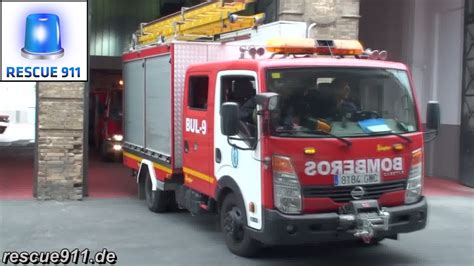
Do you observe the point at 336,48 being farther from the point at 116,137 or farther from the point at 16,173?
the point at 116,137

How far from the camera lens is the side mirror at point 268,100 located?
6.42 metres

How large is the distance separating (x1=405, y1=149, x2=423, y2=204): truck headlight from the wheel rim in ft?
6.23

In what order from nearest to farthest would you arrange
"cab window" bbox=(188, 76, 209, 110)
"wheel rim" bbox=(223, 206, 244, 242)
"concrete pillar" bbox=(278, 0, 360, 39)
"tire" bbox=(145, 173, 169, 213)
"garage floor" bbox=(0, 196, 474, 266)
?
1. "wheel rim" bbox=(223, 206, 244, 242)
2. "garage floor" bbox=(0, 196, 474, 266)
3. "cab window" bbox=(188, 76, 209, 110)
4. "tire" bbox=(145, 173, 169, 213)
5. "concrete pillar" bbox=(278, 0, 360, 39)

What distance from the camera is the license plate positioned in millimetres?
6625

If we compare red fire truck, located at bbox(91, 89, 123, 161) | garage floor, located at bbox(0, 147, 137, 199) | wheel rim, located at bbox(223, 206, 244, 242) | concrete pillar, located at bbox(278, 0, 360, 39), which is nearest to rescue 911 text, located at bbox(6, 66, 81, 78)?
garage floor, located at bbox(0, 147, 137, 199)

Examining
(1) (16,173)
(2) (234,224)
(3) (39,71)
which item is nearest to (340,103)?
(2) (234,224)

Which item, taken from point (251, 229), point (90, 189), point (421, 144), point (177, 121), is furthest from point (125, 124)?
point (421, 144)

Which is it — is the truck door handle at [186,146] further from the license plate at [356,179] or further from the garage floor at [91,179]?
the garage floor at [91,179]

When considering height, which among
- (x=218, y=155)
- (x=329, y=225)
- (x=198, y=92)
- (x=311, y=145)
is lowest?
(x=329, y=225)

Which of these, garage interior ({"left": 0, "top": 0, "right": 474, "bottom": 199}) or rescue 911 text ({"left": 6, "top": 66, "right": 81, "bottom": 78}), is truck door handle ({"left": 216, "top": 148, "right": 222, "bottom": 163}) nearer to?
rescue 911 text ({"left": 6, "top": 66, "right": 81, "bottom": 78})

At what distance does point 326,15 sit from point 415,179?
6.59 m

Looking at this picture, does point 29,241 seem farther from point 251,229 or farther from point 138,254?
point 251,229

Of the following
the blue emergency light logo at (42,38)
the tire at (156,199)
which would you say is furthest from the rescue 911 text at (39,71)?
the tire at (156,199)

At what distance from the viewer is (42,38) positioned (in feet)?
32.7
